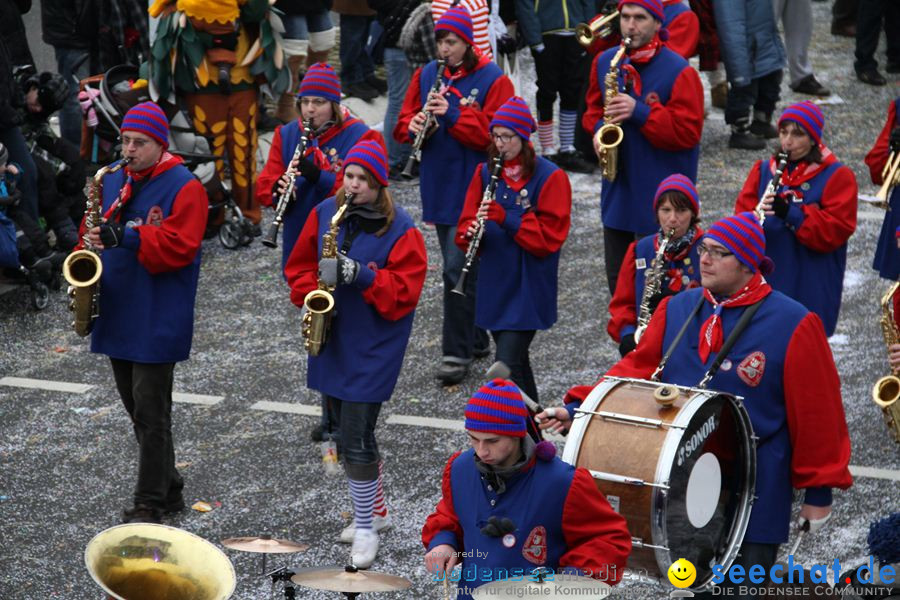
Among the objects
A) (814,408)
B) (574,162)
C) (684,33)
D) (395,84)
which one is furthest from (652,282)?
(574,162)

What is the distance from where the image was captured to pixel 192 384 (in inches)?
358

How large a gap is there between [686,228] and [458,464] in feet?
8.49

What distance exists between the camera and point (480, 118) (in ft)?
30.1

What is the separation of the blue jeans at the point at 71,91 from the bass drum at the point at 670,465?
7758 millimetres

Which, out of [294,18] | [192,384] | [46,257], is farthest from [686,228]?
[294,18]

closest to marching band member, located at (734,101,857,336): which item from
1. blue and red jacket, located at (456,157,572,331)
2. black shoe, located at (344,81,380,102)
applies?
blue and red jacket, located at (456,157,572,331)

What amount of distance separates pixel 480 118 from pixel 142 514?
3346 mm

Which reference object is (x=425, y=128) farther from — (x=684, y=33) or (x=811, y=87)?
(x=811, y=87)

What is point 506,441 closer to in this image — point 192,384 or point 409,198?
point 192,384

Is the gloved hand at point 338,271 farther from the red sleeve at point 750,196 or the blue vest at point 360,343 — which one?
the red sleeve at point 750,196

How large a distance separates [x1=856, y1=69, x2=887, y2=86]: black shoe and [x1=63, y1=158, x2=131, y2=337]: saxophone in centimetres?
1030

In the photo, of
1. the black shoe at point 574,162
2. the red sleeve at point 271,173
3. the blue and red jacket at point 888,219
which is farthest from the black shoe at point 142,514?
the black shoe at point 574,162

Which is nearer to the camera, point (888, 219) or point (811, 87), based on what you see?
point (888, 219)

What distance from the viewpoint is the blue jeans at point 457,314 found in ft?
29.7
